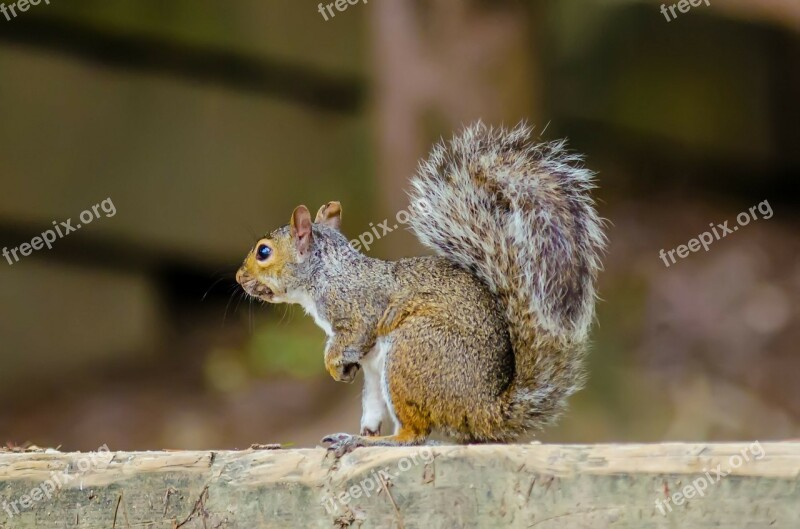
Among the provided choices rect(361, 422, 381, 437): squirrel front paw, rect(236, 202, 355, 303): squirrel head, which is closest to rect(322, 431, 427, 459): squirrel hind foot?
rect(361, 422, 381, 437): squirrel front paw

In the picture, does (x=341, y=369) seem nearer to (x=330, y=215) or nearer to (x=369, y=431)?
(x=369, y=431)

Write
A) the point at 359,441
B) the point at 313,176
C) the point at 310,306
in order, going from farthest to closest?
the point at 313,176
the point at 310,306
the point at 359,441

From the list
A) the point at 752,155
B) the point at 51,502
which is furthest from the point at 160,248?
the point at 51,502

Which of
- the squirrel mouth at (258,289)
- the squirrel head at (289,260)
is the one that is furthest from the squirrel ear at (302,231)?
the squirrel mouth at (258,289)

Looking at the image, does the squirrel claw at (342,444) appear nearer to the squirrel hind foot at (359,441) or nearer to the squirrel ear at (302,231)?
the squirrel hind foot at (359,441)

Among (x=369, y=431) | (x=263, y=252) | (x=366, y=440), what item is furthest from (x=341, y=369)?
(x=263, y=252)

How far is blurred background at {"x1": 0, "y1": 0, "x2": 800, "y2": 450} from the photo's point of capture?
16.3 ft

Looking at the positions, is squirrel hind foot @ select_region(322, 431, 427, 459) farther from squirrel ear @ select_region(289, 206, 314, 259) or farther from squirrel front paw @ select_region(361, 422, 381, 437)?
squirrel ear @ select_region(289, 206, 314, 259)

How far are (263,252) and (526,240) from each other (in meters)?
0.65

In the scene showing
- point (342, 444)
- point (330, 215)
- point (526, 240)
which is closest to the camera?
point (342, 444)

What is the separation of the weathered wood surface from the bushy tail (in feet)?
1.32

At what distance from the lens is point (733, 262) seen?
5504 mm

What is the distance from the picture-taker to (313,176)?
214 inches

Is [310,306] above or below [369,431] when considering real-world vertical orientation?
above
